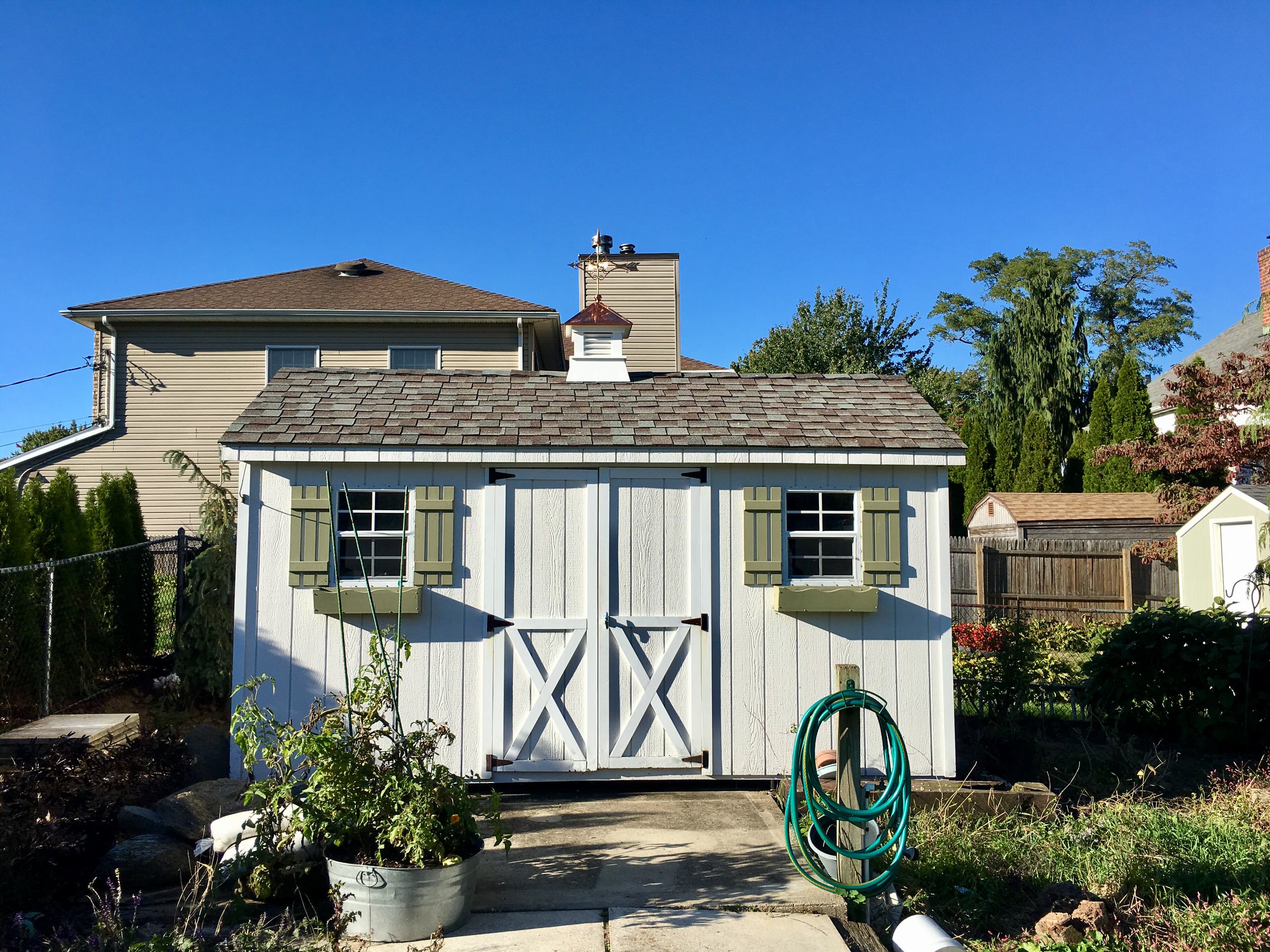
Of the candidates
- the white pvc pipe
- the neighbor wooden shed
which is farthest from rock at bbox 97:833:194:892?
the neighbor wooden shed

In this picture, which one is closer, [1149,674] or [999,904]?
[999,904]

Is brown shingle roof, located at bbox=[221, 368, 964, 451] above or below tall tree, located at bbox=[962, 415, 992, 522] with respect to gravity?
below

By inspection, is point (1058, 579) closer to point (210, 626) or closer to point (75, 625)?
point (210, 626)

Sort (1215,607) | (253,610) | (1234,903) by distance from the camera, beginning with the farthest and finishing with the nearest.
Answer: (1215,607)
(253,610)
(1234,903)

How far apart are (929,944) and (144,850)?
4.08 m

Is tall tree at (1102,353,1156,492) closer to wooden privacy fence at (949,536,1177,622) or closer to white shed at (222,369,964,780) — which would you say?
wooden privacy fence at (949,536,1177,622)

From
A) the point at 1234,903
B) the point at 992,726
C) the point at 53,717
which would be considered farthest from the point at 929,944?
the point at 53,717

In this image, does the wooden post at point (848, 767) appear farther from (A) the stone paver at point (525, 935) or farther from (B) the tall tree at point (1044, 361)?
(B) the tall tree at point (1044, 361)

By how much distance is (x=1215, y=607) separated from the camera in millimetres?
9055

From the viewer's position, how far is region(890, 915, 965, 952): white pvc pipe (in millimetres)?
3994

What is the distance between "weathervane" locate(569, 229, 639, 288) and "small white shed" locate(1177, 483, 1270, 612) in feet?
32.4

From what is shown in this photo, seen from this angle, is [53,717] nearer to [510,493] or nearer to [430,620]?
[430,620]

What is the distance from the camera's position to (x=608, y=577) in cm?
699

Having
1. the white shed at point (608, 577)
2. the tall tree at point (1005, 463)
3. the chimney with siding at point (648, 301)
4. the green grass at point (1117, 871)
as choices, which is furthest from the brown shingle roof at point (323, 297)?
the tall tree at point (1005, 463)
